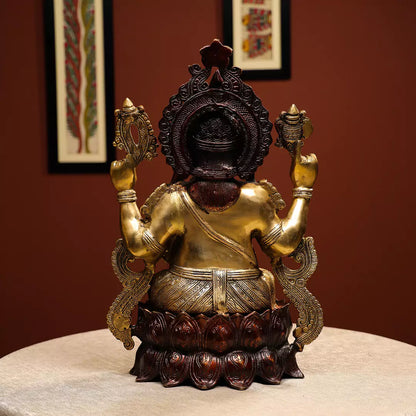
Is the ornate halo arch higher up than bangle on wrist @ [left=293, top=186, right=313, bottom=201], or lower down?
higher up

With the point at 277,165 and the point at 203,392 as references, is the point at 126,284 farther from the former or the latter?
the point at 277,165

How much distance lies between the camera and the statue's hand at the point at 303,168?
5.22 feet

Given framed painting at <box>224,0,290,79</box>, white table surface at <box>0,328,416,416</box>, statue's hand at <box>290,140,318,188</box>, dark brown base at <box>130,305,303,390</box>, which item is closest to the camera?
white table surface at <box>0,328,416,416</box>

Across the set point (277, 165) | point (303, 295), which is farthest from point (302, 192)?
point (277, 165)

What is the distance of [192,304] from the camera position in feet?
4.94

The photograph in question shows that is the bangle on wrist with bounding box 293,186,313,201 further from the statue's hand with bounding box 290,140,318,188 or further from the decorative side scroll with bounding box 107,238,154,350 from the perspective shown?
the decorative side scroll with bounding box 107,238,154,350

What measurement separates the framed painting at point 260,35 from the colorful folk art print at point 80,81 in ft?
1.49

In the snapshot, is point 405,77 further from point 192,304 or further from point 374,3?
point 192,304

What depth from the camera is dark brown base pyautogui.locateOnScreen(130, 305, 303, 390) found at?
149 cm

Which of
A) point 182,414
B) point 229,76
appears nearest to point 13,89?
point 229,76

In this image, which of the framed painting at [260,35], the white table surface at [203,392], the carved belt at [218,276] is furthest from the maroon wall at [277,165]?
the carved belt at [218,276]

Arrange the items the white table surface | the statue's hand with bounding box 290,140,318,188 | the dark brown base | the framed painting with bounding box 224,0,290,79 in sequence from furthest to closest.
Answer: the framed painting with bounding box 224,0,290,79 → the statue's hand with bounding box 290,140,318,188 → the dark brown base → the white table surface

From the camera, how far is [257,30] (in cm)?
235

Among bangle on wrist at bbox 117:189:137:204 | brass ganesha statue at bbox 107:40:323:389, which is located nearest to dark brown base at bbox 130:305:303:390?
brass ganesha statue at bbox 107:40:323:389
